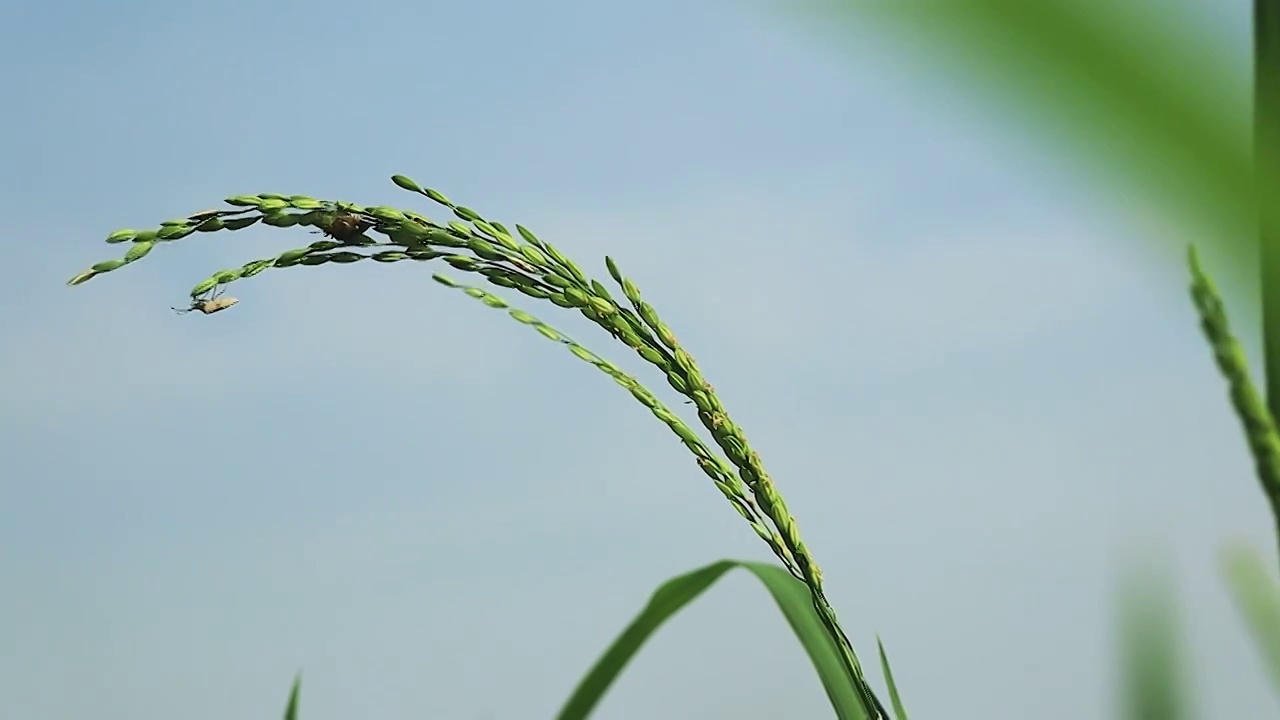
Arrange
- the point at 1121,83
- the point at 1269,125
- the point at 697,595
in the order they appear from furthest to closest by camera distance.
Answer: the point at 697,595, the point at 1269,125, the point at 1121,83

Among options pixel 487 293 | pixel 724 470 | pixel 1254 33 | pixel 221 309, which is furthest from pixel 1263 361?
pixel 221 309

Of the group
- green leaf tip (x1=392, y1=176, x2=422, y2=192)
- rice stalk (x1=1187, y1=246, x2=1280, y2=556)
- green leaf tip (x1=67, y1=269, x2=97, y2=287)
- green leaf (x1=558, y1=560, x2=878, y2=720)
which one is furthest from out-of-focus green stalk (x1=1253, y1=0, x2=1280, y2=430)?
green leaf tip (x1=67, y1=269, x2=97, y2=287)

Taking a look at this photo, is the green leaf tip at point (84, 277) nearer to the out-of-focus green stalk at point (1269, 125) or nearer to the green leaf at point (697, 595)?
the green leaf at point (697, 595)

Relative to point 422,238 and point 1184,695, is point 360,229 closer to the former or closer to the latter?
point 422,238

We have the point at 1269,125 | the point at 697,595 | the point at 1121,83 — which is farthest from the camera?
the point at 697,595

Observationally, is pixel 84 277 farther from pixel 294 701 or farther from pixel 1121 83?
pixel 1121 83

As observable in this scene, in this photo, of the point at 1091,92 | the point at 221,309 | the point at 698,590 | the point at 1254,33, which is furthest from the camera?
the point at 221,309

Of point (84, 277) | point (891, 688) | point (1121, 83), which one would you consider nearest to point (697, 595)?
point (891, 688)
